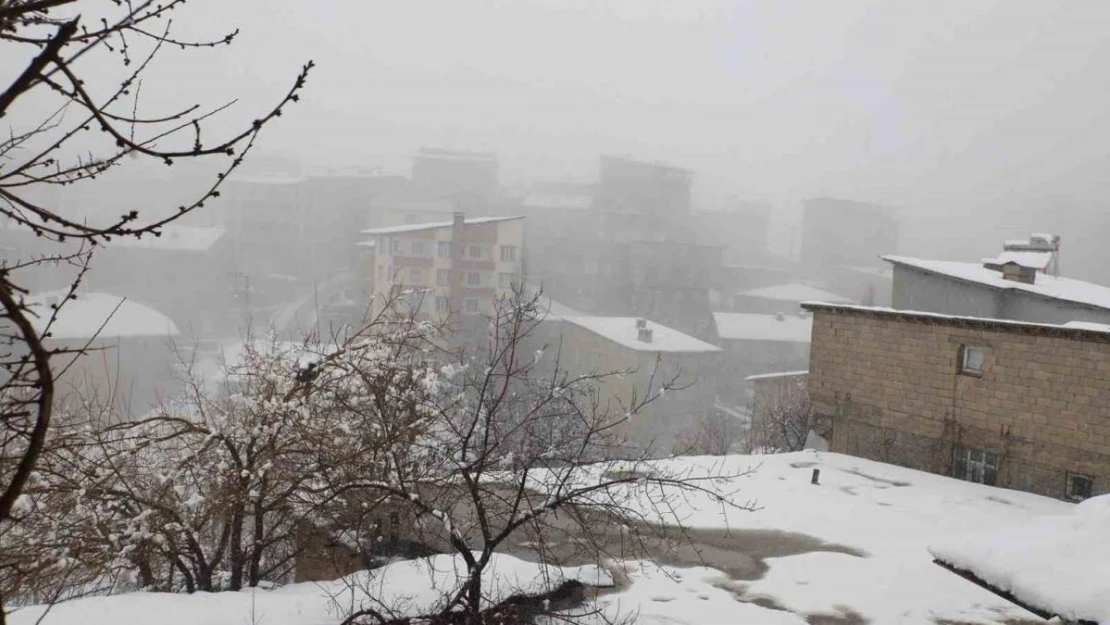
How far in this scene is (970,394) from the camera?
53.2ft

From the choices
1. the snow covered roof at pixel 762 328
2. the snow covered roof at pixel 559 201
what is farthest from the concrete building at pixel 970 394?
the snow covered roof at pixel 559 201

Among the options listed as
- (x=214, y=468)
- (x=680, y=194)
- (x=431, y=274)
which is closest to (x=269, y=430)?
(x=214, y=468)

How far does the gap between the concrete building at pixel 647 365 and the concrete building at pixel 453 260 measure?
16.0 ft

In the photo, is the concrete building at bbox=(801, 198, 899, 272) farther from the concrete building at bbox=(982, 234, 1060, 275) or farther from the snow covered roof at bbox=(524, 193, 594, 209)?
the concrete building at bbox=(982, 234, 1060, 275)

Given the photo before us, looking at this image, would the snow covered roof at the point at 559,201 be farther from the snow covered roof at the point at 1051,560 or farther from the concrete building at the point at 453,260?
the snow covered roof at the point at 1051,560

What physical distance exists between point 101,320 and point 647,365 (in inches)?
946

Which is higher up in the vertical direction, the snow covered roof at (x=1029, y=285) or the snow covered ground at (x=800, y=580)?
the snow covered roof at (x=1029, y=285)

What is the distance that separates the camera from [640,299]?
176 feet

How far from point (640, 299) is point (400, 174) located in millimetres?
23375

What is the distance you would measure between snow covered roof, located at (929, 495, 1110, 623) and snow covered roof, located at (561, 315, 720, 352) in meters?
28.2

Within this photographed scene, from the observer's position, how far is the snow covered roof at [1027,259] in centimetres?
1961

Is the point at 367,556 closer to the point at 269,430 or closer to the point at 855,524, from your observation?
the point at 269,430

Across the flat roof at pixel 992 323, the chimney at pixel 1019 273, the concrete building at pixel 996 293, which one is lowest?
the flat roof at pixel 992 323

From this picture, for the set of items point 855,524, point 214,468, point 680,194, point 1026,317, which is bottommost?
point 855,524
